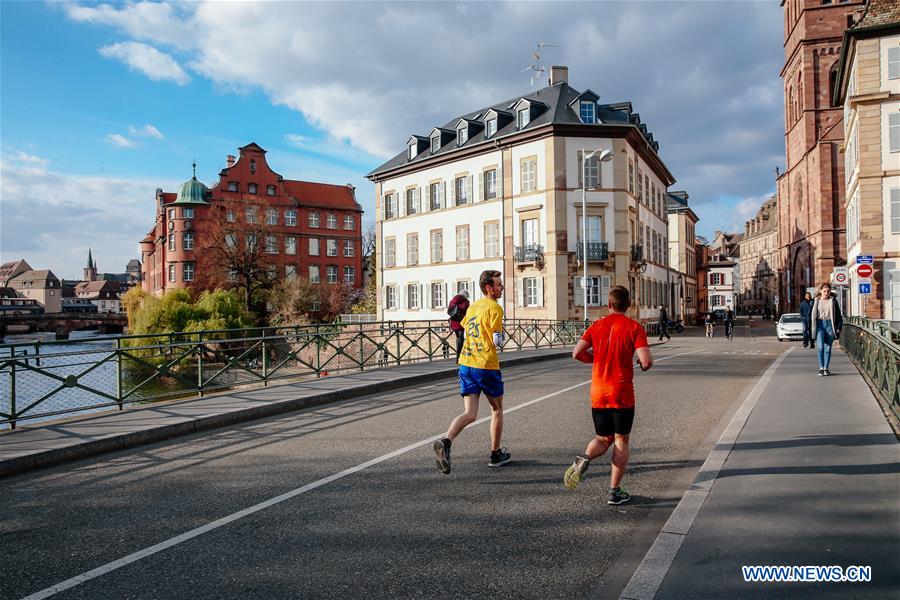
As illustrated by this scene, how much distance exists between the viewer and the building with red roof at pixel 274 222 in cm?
6444

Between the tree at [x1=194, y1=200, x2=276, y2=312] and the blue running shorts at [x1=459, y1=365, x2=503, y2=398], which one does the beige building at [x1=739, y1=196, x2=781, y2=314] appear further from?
the blue running shorts at [x1=459, y1=365, x2=503, y2=398]

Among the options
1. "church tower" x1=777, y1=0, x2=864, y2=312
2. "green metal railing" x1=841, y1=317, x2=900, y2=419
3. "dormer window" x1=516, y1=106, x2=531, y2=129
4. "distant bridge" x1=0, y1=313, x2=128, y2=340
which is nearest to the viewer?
"green metal railing" x1=841, y1=317, x2=900, y2=419

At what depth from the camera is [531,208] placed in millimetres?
37156

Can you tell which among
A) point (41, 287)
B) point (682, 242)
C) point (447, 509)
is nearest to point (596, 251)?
point (447, 509)

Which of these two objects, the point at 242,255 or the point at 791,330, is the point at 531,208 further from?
the point at 242,255

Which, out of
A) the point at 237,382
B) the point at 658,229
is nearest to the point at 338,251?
the point at 658,229

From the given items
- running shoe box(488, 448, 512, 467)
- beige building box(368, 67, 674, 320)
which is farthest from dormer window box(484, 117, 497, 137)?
running shoe box(488, 448, 512, 467)

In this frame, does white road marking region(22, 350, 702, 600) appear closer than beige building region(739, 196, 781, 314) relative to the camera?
Yes

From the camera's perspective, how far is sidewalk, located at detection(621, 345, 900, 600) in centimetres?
346

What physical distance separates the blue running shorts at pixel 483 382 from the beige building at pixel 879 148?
85.3 feet

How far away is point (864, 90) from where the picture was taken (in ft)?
88.9

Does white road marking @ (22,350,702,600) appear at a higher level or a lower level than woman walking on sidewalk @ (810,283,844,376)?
lower

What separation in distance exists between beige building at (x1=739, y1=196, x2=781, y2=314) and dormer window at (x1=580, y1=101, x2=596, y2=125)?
7660cm

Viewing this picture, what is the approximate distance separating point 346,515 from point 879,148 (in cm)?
3048
